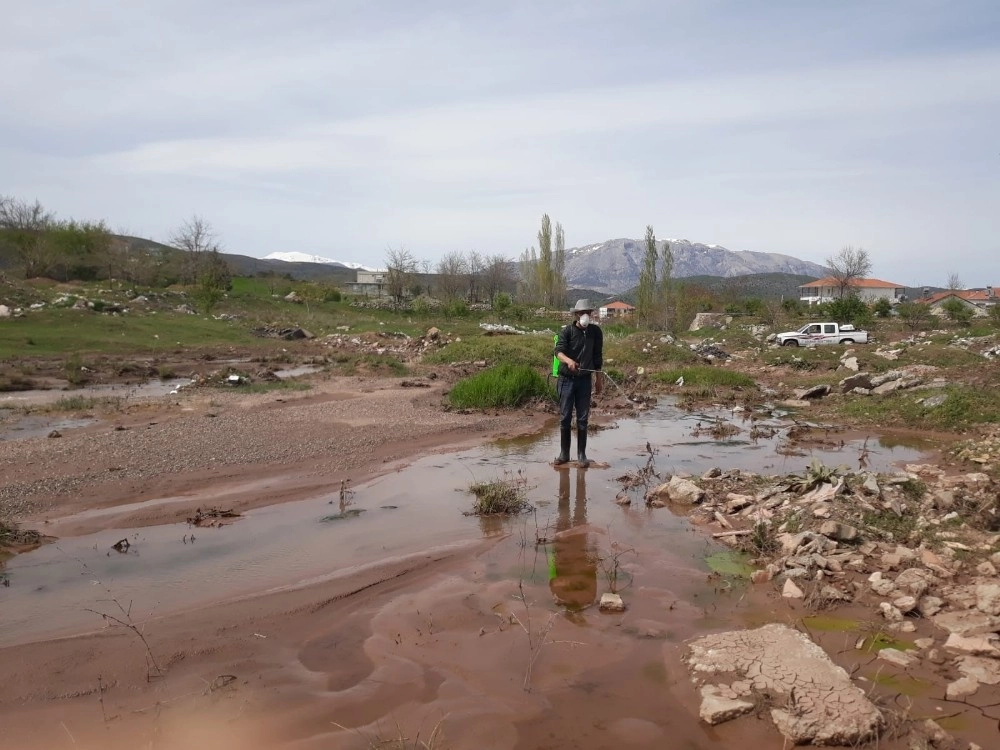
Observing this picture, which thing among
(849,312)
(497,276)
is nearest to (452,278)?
(497,276)

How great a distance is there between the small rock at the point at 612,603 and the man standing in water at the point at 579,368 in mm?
3913

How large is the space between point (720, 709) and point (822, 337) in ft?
98.4

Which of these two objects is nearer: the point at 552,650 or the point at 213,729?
the point at 213,729

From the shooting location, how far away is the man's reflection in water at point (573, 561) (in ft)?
15.5

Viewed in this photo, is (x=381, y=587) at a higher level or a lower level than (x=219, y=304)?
lower

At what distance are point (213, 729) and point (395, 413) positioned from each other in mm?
9142

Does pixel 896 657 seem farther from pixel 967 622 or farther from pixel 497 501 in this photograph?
pixel 497 501

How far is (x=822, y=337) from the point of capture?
30078mm

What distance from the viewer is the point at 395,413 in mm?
12297

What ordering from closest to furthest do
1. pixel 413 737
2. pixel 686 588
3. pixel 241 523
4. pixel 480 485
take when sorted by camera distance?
pixel 413 737
pixel 686 588
pixel 241 523
pixel 480 485

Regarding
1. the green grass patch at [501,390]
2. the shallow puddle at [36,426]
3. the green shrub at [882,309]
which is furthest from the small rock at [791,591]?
the green shrub at [882,309]

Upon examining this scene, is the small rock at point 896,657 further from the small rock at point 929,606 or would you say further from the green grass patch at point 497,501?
the green grass patch at point 497,501

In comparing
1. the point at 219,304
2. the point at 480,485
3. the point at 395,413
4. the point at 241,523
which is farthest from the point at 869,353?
the point at 219,304

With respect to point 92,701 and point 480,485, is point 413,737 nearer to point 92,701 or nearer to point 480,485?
point 92,701
